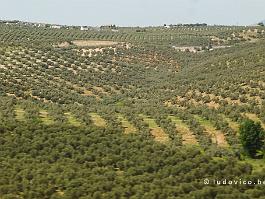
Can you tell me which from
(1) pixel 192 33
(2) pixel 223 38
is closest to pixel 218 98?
(2) pixel 223 38

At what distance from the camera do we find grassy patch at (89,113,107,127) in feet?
140

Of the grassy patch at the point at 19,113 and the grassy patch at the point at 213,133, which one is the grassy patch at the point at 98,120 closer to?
the grassy patch at the point at 19,113

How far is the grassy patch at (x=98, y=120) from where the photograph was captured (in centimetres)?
4259

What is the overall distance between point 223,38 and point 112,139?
105 metres

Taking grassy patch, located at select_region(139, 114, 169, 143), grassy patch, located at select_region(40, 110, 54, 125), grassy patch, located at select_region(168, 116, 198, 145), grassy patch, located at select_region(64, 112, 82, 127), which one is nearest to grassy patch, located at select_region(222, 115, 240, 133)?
grassy patch, located at select_region(168, 116, 198, 145)

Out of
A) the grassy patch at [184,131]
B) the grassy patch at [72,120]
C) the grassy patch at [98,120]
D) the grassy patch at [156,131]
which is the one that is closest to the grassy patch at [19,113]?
the grassy patch at [72,120]

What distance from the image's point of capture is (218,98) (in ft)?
182

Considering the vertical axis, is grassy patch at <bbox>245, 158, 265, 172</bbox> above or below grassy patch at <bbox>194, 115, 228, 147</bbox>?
below

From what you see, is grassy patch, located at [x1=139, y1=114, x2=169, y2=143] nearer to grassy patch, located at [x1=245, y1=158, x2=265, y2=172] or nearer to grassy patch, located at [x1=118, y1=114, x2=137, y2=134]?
grassy patch, located at [x1=118, y1=114, x2=137, y2=134]

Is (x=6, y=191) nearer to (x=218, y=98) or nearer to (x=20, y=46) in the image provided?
(x=218, y=98)

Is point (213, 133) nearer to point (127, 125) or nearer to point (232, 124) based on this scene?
point (232, 124)

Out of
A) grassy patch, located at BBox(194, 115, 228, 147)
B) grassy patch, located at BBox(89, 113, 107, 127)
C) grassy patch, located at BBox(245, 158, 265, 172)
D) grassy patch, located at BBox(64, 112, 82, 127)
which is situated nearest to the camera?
grassy patch, located at BBox(245, 158, 265, 172)

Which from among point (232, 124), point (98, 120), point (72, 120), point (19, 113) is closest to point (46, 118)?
point (72, 120)

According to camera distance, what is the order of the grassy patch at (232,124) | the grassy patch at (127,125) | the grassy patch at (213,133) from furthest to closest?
1. the grassy patch at (232,124)
2. the grassy patch at (127,125)
3. the grassy patch at (213,133)
